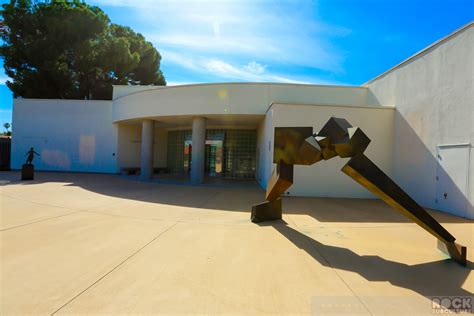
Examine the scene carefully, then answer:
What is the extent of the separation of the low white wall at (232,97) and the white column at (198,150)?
0.81 meters

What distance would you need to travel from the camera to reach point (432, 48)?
7.86m

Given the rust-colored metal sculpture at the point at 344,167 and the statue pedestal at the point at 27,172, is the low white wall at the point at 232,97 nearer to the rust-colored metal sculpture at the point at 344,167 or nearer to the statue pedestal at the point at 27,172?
the statue pedestal at the point at 27,172

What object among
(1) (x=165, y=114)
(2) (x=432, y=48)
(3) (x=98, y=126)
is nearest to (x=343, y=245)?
(2) (x=432, y=48)

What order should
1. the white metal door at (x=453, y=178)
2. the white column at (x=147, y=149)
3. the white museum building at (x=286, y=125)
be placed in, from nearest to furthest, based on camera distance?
the white metal door at (x=453, y=178), the white museum building at (x=286, y=125), the white column at (x=147, y=149)

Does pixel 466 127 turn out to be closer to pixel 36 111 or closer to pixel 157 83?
pixel 36 111

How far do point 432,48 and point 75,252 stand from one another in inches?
456

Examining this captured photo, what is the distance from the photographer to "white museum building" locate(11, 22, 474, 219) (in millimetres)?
7074

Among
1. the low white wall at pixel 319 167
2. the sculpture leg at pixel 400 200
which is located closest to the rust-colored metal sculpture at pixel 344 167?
the sculpture leg at pixel 400 200

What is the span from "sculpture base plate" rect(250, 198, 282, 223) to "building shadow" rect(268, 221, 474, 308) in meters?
1.54

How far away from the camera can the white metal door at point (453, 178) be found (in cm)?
660

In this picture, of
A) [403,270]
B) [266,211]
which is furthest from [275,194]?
[403,270]

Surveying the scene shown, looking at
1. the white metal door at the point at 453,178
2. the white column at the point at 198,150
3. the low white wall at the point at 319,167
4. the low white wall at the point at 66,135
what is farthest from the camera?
the low white wall at the point at 66,135

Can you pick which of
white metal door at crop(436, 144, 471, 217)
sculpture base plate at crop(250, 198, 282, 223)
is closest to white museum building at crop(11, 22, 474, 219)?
white metal door at crop(436, 144, 471, 217)

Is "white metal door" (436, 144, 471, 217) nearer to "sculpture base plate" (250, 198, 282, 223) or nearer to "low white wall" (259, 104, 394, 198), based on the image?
"low white wall" (259, 104, 394, 198)
